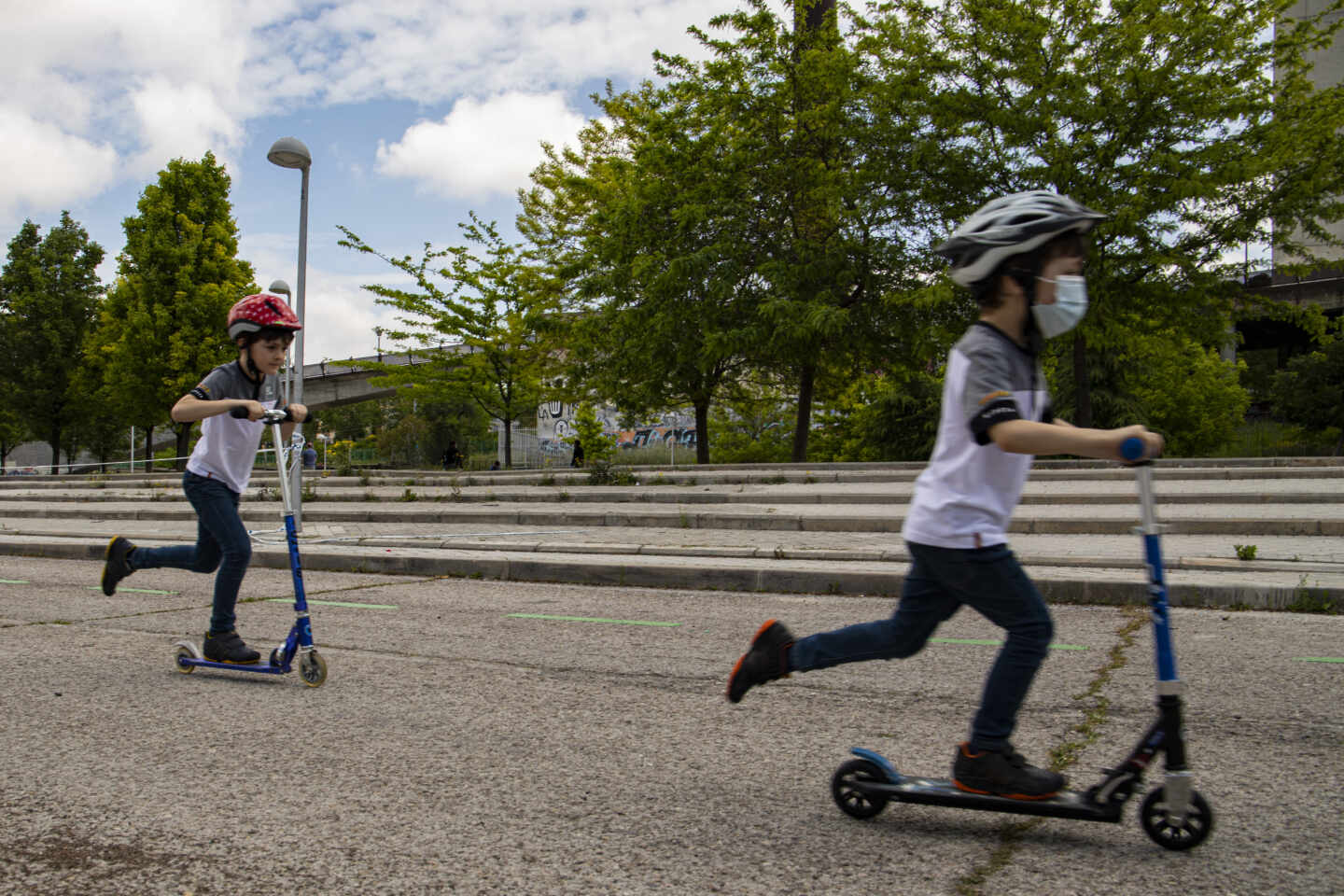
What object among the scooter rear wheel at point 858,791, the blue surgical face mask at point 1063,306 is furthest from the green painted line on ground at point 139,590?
the blue surgical face mask at point 1063,306

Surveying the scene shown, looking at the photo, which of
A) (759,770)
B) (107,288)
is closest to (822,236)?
(759,770)

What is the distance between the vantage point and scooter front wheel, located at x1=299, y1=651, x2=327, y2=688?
484cm

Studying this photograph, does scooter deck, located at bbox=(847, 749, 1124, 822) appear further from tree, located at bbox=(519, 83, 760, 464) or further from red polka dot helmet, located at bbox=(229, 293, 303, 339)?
tree, located at bbox=(519, 83, 760, 464)

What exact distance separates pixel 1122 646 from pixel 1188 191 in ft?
46.9

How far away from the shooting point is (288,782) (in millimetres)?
3490

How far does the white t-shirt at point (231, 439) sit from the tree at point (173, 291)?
3255cm

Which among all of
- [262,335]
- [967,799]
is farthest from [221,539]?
[967,799]

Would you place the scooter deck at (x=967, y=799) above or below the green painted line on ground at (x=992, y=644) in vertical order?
above

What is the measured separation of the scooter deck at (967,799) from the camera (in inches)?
107

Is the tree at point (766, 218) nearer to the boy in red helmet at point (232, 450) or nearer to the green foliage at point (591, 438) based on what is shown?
the green foliage at point (591, 438)

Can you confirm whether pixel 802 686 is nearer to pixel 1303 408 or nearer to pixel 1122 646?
pixel 1122 646

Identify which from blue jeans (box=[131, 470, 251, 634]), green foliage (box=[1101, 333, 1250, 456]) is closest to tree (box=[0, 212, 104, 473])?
green foliage (box=[1101, 333, 1250, 456])

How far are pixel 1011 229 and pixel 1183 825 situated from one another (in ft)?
5.54

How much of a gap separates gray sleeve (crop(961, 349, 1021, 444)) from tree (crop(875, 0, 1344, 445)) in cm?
1668
